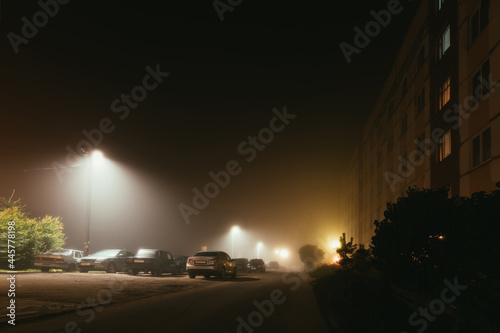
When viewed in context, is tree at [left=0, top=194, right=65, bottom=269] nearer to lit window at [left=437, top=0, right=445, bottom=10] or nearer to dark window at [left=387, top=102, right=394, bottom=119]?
lit window at [left=437, top=0, right=445, bottom=10]

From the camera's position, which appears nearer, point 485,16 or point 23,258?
point 485,16

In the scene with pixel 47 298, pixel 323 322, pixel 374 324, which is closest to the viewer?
pixel 374 324

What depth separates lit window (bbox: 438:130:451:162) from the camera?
21.4m

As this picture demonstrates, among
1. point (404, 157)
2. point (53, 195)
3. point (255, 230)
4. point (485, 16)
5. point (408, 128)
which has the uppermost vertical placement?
point (485, 16)

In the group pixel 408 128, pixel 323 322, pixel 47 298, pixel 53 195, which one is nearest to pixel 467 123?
pixel 408 128

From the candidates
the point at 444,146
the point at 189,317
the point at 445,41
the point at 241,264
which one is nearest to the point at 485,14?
the point at 445,41

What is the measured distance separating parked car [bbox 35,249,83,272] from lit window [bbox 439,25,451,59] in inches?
979

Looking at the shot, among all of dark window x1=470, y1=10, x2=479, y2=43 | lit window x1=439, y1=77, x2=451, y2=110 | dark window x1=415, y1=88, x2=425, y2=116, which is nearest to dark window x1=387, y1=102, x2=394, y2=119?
dark window x1=415, y1=88, x2=425, y2=116

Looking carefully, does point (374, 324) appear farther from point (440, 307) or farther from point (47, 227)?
point (47, 227)

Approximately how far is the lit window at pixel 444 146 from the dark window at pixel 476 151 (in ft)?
10.5

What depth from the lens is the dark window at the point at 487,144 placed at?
16.4 metres

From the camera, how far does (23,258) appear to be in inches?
1011

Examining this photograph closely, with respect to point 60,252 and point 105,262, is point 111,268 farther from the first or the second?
point 60,252

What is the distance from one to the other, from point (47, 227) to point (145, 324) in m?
23.6
